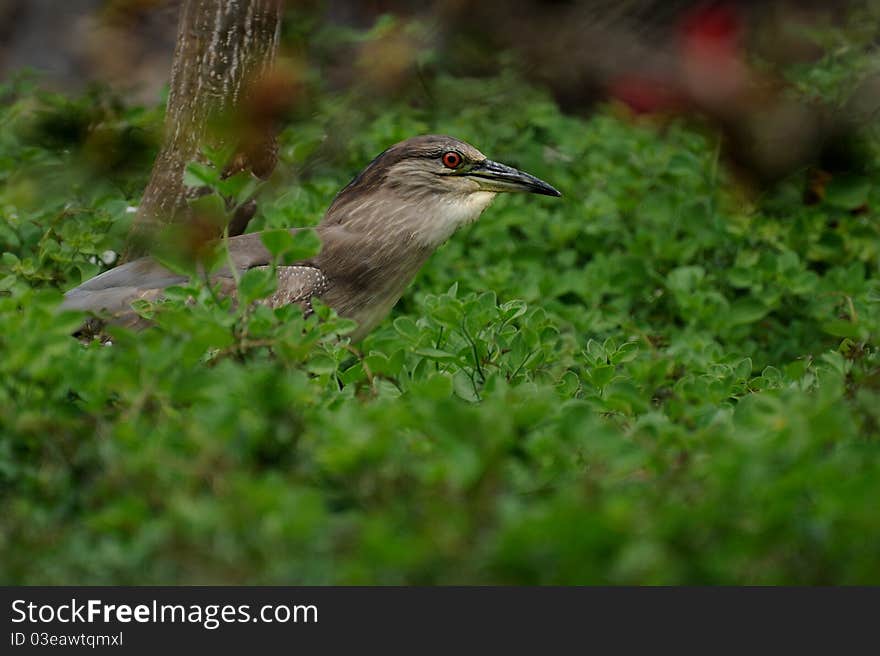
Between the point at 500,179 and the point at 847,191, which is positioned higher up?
the point at 500,179

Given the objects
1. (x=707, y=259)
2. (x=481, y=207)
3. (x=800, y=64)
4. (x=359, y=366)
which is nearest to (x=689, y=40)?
(x=800, y=64)

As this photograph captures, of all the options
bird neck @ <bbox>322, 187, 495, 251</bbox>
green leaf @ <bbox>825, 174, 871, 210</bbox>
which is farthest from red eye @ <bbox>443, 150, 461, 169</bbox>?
green leaf @ <bbox>825, 174, 871, 210</bbox>

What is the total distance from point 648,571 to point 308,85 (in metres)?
3.64

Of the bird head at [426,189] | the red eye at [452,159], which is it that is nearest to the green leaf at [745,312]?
the bird head at [426,189]

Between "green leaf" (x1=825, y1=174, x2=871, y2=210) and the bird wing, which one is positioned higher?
"green leaf" (x1=825, y1=174, x2=871, y2=210)

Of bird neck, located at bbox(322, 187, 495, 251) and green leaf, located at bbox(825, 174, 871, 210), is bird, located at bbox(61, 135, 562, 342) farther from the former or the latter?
green leaf, located at bbox(825, 174, 871, 210)

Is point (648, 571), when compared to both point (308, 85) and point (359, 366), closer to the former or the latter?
point (359, 366)

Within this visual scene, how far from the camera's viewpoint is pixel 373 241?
4.72 m

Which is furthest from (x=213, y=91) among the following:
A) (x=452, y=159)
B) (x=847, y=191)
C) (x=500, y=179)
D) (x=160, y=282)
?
(x=847, y=191)

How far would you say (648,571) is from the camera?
8.13 feet

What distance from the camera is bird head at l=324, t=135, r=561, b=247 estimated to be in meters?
4.81

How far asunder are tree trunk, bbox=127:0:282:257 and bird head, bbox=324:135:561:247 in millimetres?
420

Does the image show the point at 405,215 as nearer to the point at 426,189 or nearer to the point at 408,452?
the point at 426,189

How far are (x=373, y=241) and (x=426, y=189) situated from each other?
1.08ft
